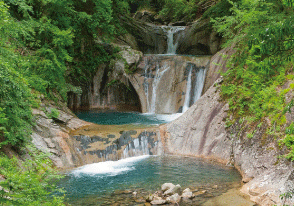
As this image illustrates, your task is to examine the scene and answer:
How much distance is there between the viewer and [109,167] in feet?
34.9

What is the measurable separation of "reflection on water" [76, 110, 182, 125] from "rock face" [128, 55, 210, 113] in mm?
1148

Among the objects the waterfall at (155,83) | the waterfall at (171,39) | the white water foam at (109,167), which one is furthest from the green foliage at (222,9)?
the white water foam at (109,167)

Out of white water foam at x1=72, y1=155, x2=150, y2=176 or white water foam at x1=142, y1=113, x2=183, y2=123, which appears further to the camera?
white water foam at x1=142, y1=113, x2=183, y2=123

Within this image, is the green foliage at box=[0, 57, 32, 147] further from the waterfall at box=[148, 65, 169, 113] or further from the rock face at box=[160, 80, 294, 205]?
the waterfall at box=[148, 65, 169, 113]

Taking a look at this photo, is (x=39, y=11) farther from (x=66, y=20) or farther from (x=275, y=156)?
(x=275, y=156)

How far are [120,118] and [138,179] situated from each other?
8.93 meters

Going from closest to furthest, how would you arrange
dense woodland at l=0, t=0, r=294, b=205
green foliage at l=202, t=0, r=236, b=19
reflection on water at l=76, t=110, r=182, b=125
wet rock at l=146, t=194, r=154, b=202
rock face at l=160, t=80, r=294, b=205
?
dense woodland at l=0, t=0, r=294, b=205
rock face at l=160, t=80, r=294, b=205
wet rock at l=146, t=194, r=154, b=202
reflection on water at l=76, t=110, r=182, b=125
green foliage at l=202, t=0, r=236, b=19

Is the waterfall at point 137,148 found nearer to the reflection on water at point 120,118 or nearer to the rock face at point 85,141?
the rock face at point 85,141

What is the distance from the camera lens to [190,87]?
1903cm

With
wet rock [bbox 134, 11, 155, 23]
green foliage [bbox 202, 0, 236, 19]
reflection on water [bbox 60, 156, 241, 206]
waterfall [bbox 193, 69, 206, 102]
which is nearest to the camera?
reflection on water [bbox 60, 156, 241, 206]

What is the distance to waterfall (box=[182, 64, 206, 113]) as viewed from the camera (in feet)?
61.0

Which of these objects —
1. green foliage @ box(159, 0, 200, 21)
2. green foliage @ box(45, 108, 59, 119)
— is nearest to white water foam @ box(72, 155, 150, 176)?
green foliage @ box(45, 108, 59, 119)

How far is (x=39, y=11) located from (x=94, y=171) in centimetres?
968

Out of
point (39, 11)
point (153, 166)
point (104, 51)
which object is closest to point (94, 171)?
point (153, 166)
